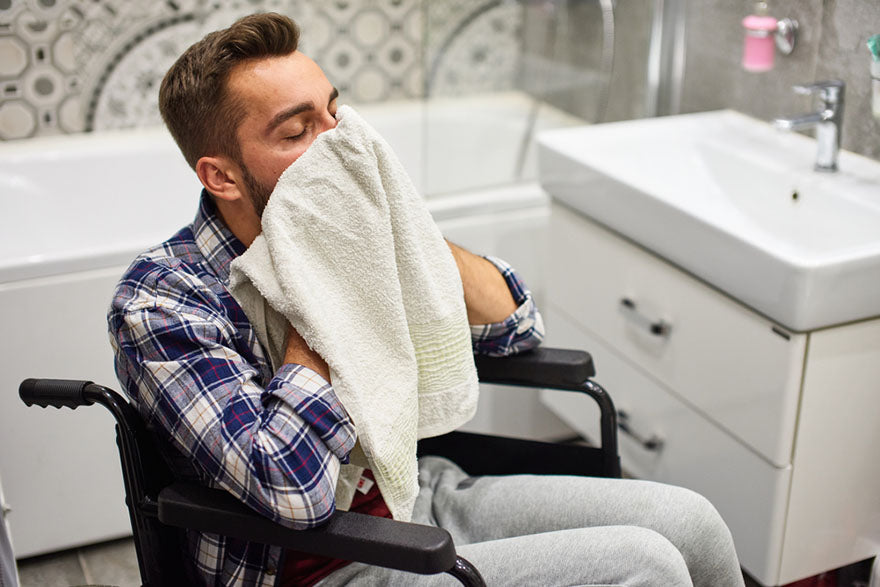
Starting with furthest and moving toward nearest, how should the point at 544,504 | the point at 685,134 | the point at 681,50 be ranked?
the point at 681,50
the point at 685,134
the point at 544,504

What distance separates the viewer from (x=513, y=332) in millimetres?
1369

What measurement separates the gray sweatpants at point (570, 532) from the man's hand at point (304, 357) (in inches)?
9.8

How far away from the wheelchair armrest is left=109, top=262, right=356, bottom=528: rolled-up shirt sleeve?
18 mm

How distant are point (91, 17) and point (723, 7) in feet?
4.81

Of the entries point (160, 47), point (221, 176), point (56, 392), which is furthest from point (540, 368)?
point (160, 47)

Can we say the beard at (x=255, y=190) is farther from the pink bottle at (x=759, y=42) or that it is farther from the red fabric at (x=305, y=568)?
the pink bottle at (x=759, y=42)

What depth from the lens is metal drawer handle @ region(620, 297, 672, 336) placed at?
1.76 meters

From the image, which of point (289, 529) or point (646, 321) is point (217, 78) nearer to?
point (289, 529)

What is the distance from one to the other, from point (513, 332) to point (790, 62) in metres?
0.98

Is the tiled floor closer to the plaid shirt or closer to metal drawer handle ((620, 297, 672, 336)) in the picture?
the plaid shirt

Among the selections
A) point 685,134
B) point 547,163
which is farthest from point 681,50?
point 547,163

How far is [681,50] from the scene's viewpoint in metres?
2.27

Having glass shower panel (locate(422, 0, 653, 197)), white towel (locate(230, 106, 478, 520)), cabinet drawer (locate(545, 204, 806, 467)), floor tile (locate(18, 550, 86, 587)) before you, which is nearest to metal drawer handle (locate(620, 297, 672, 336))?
cabinet drawer (locate(545, 204, 806, 467))

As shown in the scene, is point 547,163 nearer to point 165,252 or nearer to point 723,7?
point 723,7
